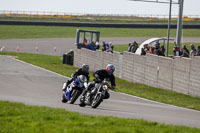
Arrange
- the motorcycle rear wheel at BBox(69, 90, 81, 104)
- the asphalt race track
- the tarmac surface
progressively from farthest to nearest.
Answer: the tarmac surface → the motorcycle rear wheel at BBox(69, 90, 81, 104) → the asphalt race track

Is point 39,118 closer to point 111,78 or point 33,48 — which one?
point 111,78

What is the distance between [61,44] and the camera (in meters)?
64.0

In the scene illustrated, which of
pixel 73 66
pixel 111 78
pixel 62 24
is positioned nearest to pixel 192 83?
pixel 111 78

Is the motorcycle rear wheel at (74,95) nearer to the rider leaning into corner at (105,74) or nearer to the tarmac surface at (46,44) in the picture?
the rider leaning into corner at (105,74)

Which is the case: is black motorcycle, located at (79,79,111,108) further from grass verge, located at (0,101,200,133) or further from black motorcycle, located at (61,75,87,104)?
grass verge, located at (0,101,200,133)

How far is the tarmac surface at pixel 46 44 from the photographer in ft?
185

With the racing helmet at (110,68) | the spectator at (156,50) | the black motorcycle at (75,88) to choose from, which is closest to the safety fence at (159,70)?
the spectator at (156,50)

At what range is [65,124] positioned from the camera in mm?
11328

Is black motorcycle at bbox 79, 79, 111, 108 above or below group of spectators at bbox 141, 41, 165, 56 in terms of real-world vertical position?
below

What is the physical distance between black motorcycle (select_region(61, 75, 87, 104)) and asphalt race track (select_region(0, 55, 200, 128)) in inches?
14.2

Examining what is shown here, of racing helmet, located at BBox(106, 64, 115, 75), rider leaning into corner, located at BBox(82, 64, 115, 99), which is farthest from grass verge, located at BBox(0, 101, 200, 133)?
racing helmet, located at BBox(106, 64, 115, 75)

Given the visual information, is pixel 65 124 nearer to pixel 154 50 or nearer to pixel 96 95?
pixel 96 95

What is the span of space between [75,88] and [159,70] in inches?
374

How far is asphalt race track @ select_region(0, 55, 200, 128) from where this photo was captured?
1494cm
